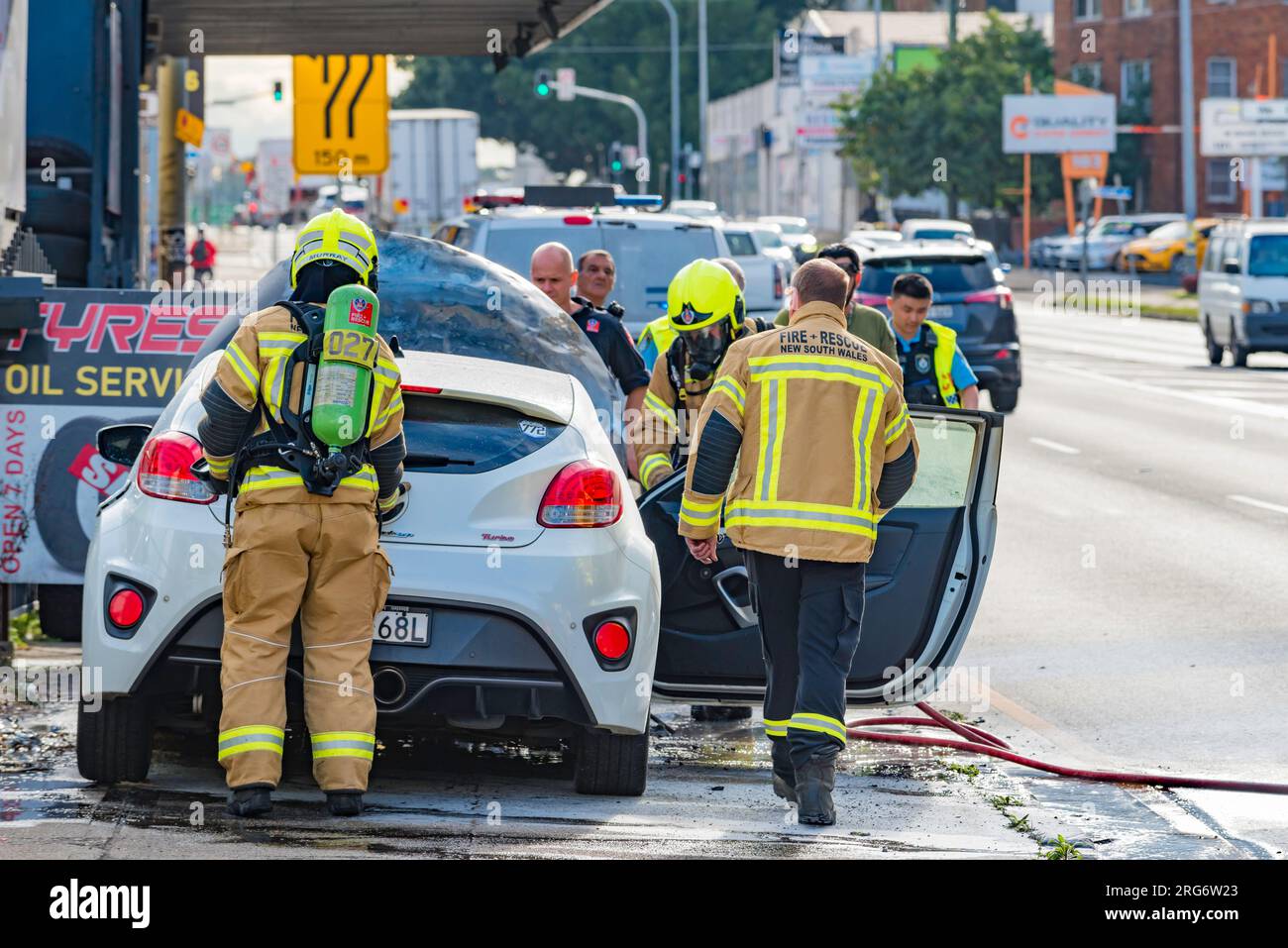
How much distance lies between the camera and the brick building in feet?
221

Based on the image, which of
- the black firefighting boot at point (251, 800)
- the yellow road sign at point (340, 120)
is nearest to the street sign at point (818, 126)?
the yellow road sign at point (340, 120)

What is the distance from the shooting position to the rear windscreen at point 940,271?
70.9 feet

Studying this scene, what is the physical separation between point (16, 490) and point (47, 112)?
4.05 meters

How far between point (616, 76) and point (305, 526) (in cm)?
9636

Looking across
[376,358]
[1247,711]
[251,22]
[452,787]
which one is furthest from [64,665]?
[251,22]

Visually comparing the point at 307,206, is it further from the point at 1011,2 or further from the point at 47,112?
the point at 47,112

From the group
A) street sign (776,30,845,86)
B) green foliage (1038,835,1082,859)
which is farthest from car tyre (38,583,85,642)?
street sign (776,30,845,86)

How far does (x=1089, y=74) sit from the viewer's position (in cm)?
7500

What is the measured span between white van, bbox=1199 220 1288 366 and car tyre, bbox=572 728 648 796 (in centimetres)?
2264

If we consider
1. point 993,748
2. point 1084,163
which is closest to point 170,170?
point 993,748

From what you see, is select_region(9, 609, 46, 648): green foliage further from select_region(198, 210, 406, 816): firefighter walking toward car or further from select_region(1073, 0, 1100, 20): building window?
select_region(1073, 0, 1100, 20): building window

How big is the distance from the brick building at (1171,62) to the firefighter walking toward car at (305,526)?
62.4 meters

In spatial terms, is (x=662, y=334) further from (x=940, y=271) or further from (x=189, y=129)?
(x=940, y=271)

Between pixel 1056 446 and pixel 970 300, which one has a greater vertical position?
pixel 970 300
